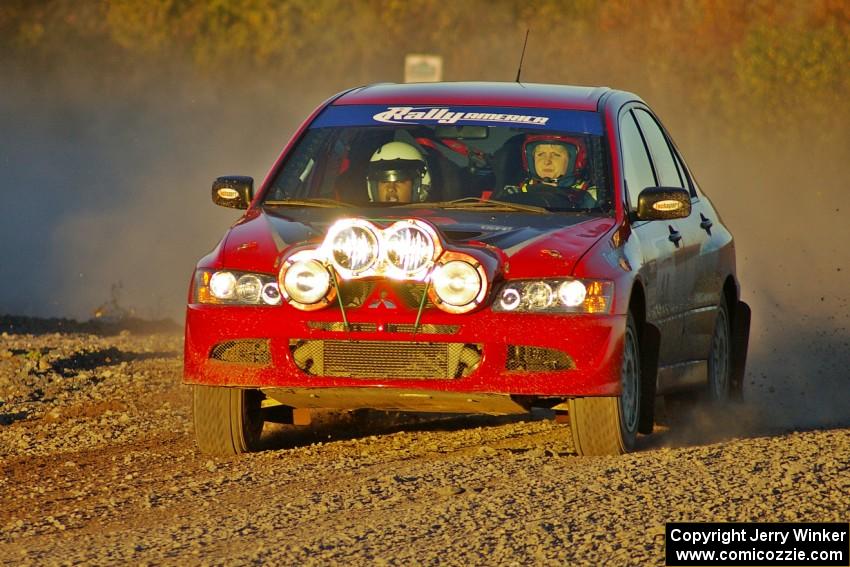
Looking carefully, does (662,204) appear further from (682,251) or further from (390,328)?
(390,328)

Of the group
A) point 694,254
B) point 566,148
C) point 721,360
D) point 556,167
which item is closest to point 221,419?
point 556,167

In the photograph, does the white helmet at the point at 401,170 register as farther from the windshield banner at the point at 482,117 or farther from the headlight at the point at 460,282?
the headlight at the point at 460,282

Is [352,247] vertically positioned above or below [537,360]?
above

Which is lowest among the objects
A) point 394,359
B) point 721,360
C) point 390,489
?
point 390,489

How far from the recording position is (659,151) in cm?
1105

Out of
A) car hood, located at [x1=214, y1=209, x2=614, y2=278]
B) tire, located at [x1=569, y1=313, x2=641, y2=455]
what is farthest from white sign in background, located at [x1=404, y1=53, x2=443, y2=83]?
tire, located at [x1=569, y1=313, x2=641, y2=455]

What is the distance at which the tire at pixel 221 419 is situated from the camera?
29.9ft

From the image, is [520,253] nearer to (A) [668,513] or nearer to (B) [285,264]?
(B) [285,264]

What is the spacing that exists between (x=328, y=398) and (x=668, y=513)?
1948mm

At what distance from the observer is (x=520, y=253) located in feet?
28.7

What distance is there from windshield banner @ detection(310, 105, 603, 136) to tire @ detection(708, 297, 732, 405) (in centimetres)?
170

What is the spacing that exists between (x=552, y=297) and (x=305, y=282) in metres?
1.01

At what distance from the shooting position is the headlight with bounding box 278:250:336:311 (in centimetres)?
862

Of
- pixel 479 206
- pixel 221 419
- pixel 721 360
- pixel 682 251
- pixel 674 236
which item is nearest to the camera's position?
A: pixel 221 419
